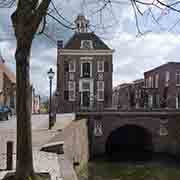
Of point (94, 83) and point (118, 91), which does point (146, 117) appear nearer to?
point (94, 83)

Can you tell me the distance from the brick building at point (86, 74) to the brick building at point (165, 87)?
832cm

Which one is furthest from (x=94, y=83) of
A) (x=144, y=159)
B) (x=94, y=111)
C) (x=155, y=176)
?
(x=155, y=176)

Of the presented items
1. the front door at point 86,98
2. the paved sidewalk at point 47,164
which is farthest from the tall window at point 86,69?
the paved sidewalk at point 47,164

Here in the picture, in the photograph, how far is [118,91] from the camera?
71.9 meters

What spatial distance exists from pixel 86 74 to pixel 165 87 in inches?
493

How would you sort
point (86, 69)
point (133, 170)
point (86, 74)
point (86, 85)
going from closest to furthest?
point (133, 170) → point (86, 85) → point (86, 74) → point (86, 69)

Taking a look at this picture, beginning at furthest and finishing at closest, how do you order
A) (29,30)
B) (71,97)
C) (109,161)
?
(71,97) < (109,161) < (29,30)

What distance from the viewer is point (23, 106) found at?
571cm

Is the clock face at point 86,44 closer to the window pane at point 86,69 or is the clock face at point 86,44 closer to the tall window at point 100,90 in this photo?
the window pane at point 86,69

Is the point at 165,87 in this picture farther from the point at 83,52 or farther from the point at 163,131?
the point at 163,131

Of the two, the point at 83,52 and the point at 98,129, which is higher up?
the point at 83,52

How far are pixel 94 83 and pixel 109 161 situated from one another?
62.4 feet

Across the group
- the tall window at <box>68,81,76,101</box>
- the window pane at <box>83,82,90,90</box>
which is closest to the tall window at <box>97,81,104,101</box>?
the window pane at <box>83,82,90,90</box>

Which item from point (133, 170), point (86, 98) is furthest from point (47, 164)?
point (86, 98)
